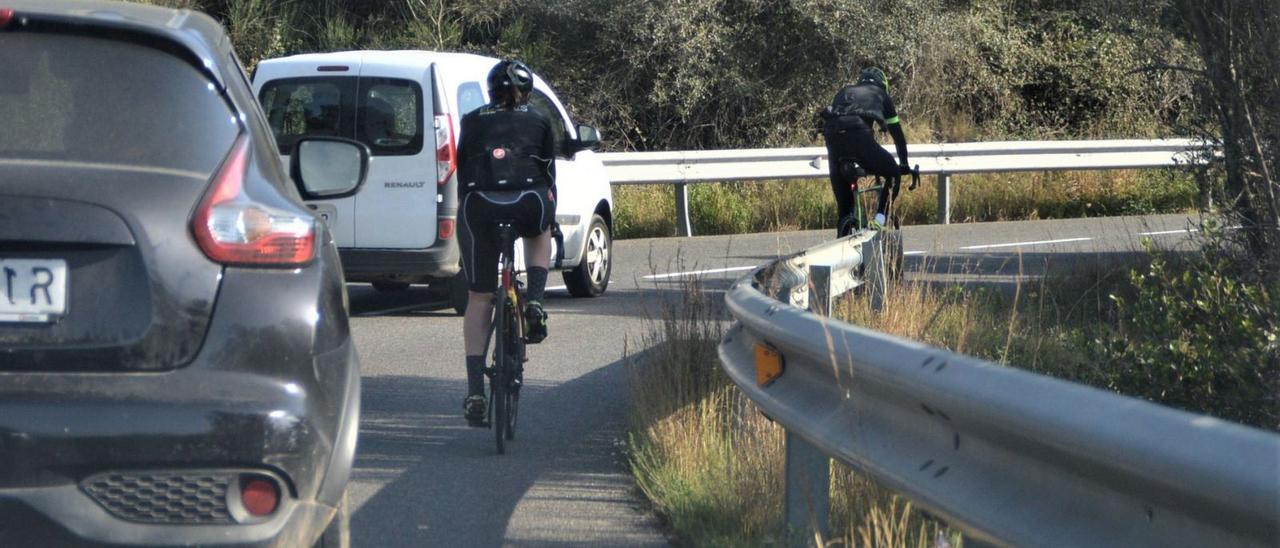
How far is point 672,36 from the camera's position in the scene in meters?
23.8

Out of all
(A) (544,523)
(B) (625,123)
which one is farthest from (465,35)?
(A) (544,523)

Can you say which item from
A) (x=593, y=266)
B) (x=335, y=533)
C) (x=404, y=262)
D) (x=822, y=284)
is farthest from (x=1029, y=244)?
(x=335, y=533)

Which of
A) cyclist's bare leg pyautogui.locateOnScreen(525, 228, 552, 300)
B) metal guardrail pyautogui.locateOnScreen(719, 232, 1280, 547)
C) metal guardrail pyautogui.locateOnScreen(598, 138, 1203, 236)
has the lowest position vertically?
metal guardrail pyautogui.locateOnScreen(598, 138, 1203, 236)

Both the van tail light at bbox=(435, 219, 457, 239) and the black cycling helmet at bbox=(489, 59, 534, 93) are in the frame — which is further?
the van tail light at bbox=(435, 219, 457, 239)

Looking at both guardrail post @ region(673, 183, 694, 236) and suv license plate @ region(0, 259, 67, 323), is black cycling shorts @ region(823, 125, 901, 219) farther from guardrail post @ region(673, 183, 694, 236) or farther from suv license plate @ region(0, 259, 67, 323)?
suv license plate @ region(0, 259, 67, 323)

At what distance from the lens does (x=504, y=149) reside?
7.08 meters

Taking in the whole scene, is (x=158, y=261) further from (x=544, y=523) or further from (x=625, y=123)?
(x=625, y=123)

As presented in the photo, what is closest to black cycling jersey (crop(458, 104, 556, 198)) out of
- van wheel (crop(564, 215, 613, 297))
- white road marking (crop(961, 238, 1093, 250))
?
van wheel (crop(564, 215, 613, 297))

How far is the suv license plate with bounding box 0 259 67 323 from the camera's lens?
3.38 meters

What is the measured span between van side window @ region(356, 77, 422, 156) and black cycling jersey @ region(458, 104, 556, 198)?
135 inches

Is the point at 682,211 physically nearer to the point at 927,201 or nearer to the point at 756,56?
the point at 927,201

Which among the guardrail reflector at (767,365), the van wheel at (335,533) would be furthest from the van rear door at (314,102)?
the guardrail reflector at (767,365)

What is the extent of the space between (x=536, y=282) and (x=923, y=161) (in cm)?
1212

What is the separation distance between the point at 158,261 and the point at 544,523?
8.06 feet
